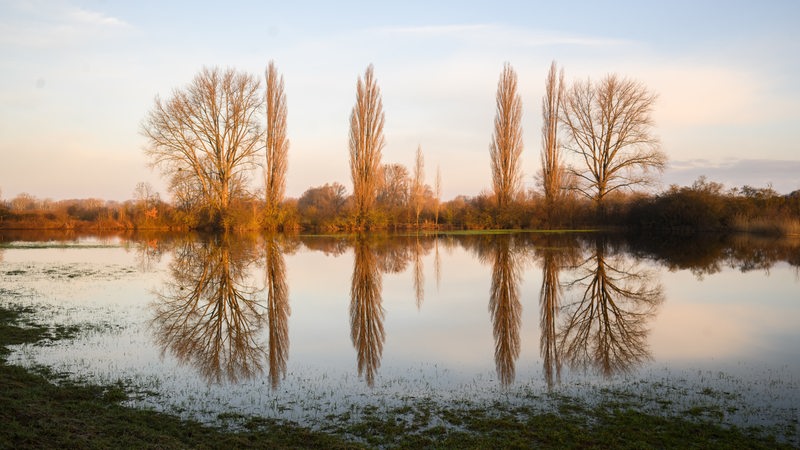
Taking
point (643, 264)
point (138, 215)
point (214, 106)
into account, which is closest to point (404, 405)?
point (643, 264)

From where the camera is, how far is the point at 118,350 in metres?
6.08

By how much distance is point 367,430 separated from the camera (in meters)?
3.74

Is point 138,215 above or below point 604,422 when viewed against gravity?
above

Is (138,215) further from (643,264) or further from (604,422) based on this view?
(604,422)

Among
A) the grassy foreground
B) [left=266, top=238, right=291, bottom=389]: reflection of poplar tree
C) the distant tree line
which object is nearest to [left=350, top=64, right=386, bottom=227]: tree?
the distant tree line

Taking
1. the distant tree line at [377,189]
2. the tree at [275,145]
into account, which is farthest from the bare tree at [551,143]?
the tree at [275,145]

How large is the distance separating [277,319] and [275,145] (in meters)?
27.4

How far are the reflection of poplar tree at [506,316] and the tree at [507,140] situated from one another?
21.1m

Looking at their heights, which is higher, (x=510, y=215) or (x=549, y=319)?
(x=510, y=215)

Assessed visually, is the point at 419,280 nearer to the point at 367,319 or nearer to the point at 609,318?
the point at 367,319

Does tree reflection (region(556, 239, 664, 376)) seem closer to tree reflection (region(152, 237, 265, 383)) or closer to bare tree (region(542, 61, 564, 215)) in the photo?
tree reflection (region(152, 237, 265, 383))

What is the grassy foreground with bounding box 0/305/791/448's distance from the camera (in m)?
3.37

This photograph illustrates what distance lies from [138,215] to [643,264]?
3577cm

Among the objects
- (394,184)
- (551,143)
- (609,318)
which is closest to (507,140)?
(551,143)
